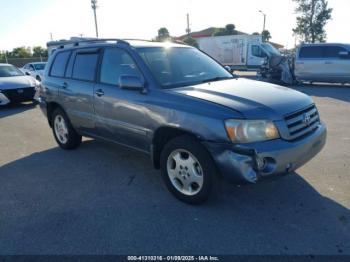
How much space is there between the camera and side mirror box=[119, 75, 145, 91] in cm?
373

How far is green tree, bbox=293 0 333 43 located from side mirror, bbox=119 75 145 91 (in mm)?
46968

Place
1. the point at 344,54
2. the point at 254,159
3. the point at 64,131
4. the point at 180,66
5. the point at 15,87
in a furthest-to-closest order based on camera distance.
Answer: the point at 344,54
the point at 15,87
the point at 64,131
the point at 180,66
the point at 254,159

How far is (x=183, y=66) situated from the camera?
432 cm

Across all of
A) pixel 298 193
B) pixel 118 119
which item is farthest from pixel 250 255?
pixel 118 119

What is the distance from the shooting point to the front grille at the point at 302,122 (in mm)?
3287

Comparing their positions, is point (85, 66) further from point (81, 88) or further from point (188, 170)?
point (188, 170)

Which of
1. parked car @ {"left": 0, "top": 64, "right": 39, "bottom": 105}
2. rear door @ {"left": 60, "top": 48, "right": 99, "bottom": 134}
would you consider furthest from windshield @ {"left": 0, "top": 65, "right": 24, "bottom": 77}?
rear door @ {"left": 60, "top": 48, "right": 99, "bottom": 134}

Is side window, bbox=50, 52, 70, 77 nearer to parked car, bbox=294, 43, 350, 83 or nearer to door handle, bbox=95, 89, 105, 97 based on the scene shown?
door handle, bbox=95, 89, 105, 97

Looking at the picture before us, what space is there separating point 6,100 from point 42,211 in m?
8.30

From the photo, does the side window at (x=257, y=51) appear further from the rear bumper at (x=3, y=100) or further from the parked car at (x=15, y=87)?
the rear bumper at (x=3, y=100)

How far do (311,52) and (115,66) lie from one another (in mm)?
13546

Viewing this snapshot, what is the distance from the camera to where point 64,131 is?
5.74m

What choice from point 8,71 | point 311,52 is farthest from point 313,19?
point 8,71

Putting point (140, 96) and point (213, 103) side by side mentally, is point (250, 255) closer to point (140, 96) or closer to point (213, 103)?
point (213, 103)
